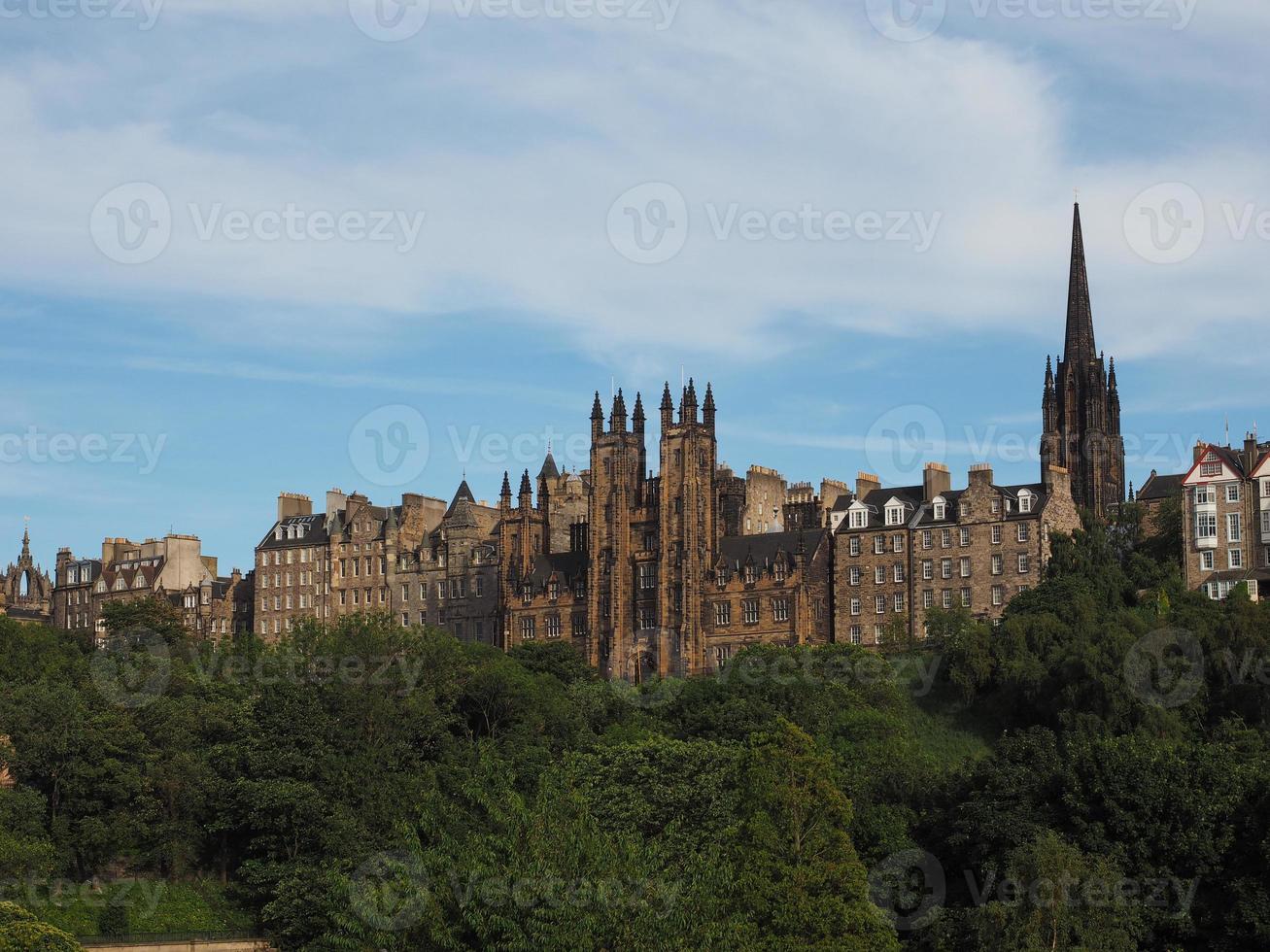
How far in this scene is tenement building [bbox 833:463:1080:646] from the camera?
12425cm

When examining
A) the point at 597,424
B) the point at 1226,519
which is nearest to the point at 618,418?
the point at 597,424

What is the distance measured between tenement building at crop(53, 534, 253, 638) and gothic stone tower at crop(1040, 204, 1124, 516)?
60646 mm

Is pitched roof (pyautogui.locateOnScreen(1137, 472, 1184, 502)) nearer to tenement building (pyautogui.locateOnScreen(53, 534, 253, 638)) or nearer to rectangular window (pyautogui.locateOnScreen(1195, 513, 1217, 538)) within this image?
rectangular window (pyautogui.locateOnScreen(1195, 513, 1217, 538))

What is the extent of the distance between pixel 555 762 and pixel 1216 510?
41.7 meters

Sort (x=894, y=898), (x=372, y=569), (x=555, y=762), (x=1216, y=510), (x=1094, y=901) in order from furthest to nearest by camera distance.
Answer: (x=372, y=569) < (x=1216, y=510) < (x=555, y=762) < (x=894, y=898) < (x=1094, y=901)

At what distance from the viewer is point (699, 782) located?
8556 cm

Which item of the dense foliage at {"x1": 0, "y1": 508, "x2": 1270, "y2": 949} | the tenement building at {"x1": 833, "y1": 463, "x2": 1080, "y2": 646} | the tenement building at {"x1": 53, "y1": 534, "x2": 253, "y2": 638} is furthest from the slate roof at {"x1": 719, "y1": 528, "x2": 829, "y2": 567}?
the tenement building at {"x1": 53, "y1": 534, "x2": 253, "y2": 638}

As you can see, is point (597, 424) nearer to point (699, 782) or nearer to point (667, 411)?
point (667, 411)

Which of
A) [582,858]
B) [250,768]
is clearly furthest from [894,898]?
[250,768]

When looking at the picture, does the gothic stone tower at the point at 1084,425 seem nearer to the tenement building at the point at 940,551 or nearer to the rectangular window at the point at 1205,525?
the tenement building at the point at 940,551

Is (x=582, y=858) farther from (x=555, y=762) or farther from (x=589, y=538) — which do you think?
(x=589, y=538)

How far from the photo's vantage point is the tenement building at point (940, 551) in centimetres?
12425

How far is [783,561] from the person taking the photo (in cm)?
12925

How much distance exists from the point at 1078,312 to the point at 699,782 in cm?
6465
